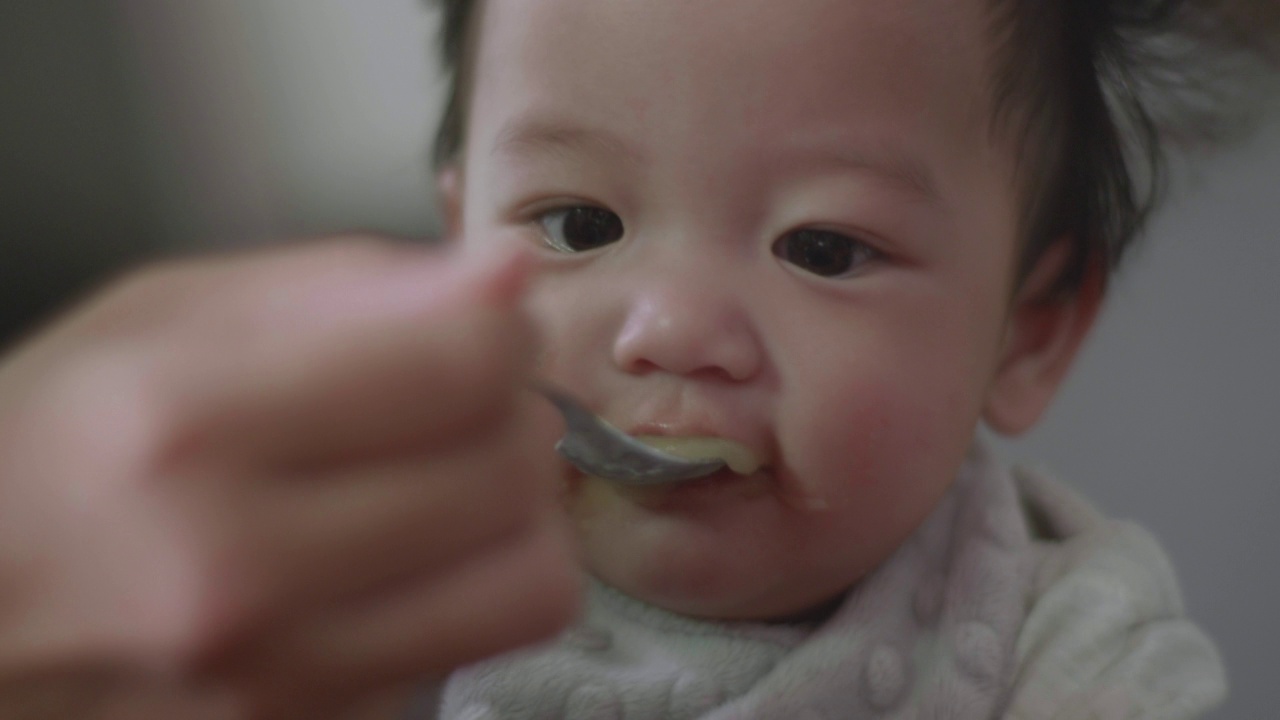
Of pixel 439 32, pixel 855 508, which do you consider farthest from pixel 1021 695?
pixel 439 32

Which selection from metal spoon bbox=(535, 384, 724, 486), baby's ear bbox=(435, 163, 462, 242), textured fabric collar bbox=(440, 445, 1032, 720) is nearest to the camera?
metal spoon bbox=(535, 384, 724, 486)

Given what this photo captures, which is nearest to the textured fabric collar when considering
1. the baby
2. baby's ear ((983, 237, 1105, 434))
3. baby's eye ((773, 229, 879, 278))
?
the baby

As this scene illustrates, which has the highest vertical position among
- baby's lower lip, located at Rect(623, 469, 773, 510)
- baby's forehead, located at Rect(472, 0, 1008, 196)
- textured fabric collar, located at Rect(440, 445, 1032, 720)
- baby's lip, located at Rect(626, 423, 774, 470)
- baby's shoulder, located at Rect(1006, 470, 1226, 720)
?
baby's forehead, located at Rect(472, 0, 1008, 196)

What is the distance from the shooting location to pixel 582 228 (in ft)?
1.83

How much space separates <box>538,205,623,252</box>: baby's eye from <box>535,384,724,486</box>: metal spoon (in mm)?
111

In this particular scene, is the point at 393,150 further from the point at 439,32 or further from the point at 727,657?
the point at 727,657

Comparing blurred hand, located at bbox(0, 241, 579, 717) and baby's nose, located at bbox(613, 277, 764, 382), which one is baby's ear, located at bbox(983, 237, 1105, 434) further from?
blurred hand, located at bbox(0, 241, 579, 717)

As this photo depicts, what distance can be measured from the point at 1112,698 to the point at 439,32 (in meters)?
0.61

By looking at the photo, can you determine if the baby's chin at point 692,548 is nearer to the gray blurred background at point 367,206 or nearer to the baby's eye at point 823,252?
the baby's eye at point 823,252

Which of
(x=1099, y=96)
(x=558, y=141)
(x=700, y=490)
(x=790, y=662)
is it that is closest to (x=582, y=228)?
(x=558, y=141)

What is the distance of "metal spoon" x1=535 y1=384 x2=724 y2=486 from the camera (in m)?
0.45

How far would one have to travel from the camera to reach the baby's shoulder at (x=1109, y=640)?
2.00ft

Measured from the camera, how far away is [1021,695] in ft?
2.02

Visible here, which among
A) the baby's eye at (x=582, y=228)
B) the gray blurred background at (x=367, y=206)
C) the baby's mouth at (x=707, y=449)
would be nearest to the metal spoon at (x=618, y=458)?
the baby's mouth at (x=707, y=449)
